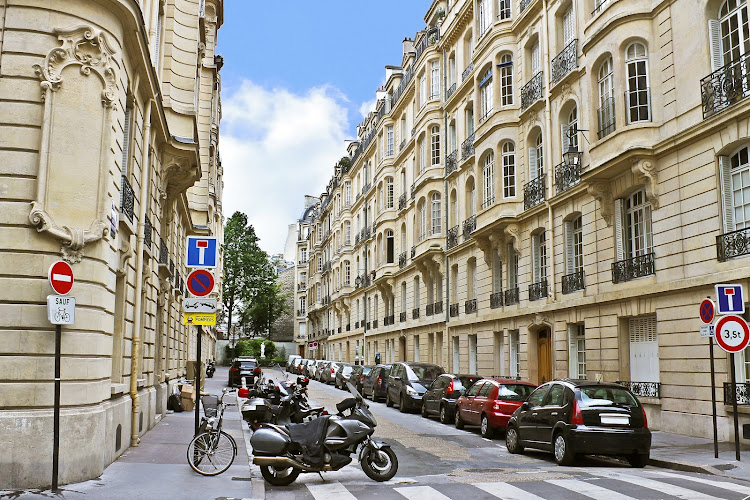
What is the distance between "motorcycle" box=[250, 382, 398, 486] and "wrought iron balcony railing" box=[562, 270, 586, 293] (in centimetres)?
1269

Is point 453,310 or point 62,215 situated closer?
point 62,215

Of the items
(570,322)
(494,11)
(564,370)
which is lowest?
(564,370)

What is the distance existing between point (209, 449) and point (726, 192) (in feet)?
39.8

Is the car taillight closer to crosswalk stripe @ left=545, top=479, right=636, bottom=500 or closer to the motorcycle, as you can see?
crosswalk stripe @ left=545, top=479, right=636, bottom=500

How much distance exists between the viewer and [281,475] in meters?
10.7

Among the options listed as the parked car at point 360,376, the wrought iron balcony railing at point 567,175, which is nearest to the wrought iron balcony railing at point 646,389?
the wrought iron balcony railing at point 567,175

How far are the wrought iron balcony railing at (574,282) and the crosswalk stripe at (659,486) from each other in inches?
426

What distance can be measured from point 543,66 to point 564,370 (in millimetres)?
10151

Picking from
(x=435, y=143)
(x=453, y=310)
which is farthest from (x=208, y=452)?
(x=435, y=143)

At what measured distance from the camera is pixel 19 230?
970cm

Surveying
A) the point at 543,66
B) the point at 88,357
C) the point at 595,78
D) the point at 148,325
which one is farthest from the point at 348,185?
the point at 88,357

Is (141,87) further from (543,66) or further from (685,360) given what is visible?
(543,66)

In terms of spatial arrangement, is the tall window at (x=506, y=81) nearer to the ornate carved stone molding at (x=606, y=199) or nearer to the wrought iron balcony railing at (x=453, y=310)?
the ornate carved stone molding at (x=606, y=199)

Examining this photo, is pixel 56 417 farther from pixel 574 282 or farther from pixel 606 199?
pixel 574 282
